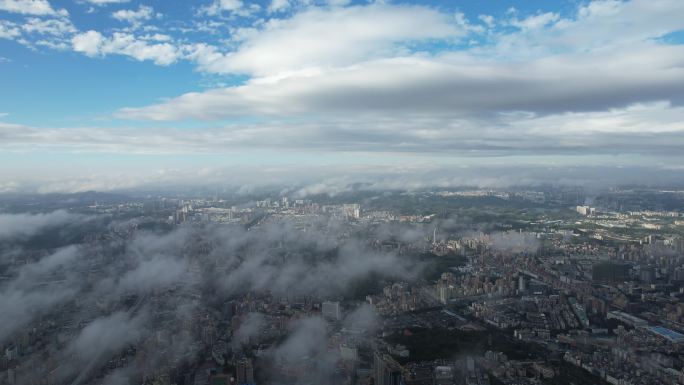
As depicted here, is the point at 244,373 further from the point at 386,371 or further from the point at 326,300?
the point at 326,300

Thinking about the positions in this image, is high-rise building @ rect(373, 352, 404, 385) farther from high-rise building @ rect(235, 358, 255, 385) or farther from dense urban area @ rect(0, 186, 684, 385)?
high-rise building @ rect(235, 358, 255, 385)

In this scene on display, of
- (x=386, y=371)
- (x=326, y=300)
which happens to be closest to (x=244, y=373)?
(x=386, y=371)

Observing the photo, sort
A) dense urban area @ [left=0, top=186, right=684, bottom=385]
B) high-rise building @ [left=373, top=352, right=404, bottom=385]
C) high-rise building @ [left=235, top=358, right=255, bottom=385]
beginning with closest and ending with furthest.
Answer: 1. high-rise building @ [left=373, top=352, right=404, bottom=385]
2. high-rise building @ [left=235, top=358, right=255, bottom=385]
3. dense urban area @ [left=0, top=186, right=684, bottom=385]

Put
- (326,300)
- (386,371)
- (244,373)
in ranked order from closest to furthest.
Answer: (386,371)
(244,373)
(326,300)

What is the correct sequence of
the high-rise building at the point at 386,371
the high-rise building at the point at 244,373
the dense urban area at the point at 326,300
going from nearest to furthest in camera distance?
the high-rise building at the point at 386,371 → the high-rise building at the point at 244,373 → the dense urban area at the point at 326,300

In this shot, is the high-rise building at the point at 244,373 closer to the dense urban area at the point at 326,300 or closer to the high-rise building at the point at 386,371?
the dense urban area at the point at 326,300

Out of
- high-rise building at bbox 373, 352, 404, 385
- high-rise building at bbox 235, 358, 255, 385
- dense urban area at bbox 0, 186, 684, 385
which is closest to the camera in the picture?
high-rise building at bbox 373, 352, 404, 385

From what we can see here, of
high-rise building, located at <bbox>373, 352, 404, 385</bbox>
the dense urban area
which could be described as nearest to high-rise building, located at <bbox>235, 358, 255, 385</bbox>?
the dense urban area

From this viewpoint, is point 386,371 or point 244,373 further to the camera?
point 244,373

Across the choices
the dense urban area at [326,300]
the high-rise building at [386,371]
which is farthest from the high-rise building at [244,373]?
the high-rise building at [386,371]
